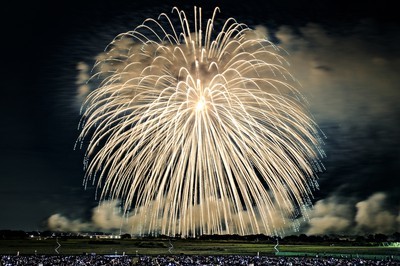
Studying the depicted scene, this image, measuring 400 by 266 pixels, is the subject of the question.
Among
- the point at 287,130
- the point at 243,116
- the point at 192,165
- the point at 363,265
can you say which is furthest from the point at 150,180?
the point at 363,265

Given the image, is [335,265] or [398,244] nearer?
[335,265]

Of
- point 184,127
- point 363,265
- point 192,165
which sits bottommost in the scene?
point 363,265

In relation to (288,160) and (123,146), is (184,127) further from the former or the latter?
(288,160)

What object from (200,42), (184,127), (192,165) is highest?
(200,42)

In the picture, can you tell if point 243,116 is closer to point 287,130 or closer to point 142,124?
point 287,130

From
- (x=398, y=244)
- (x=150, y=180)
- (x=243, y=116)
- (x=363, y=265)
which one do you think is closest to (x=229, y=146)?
(x=243, y=116)

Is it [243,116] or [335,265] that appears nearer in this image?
[243,116]

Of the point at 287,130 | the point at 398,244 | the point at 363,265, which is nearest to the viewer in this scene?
the point at 287,130

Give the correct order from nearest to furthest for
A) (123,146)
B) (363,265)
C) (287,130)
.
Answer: (287,130)
(123,146)
(363,265)

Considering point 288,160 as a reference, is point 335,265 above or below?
below
